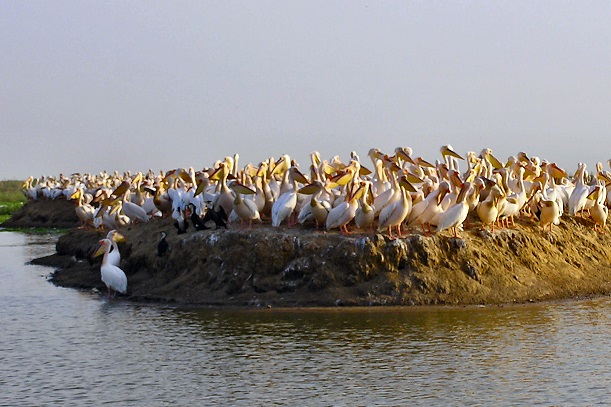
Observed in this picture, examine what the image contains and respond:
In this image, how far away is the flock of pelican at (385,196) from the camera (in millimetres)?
16172

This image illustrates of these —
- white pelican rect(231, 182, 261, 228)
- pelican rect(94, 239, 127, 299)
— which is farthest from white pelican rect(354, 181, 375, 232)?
pelican rect(94, 239, 127, 299)

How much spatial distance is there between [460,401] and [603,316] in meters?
5.33

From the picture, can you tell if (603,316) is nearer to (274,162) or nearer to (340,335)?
(340,335)

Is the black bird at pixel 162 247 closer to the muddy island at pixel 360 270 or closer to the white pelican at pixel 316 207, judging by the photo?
the muddy island at pixel 360 270

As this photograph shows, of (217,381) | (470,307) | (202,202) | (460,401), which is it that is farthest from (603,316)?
(202,202)

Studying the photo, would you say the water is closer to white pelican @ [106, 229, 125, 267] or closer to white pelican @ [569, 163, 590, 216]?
white pelican @ [106, 229, 125, 267]

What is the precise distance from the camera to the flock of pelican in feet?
53.1

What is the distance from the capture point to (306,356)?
40.4 feet

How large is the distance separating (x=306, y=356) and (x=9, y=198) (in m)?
56.5

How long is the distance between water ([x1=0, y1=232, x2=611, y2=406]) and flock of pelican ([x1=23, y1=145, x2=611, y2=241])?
1762 millimetres

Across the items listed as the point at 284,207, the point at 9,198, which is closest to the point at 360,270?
the point at 284,207

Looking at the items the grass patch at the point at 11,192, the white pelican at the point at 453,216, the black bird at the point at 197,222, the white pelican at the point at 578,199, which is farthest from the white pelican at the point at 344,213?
the grass patch at the point at 11,192

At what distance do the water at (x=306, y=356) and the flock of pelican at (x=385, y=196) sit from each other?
1.76 m

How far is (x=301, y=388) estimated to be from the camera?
10867 millimetres
